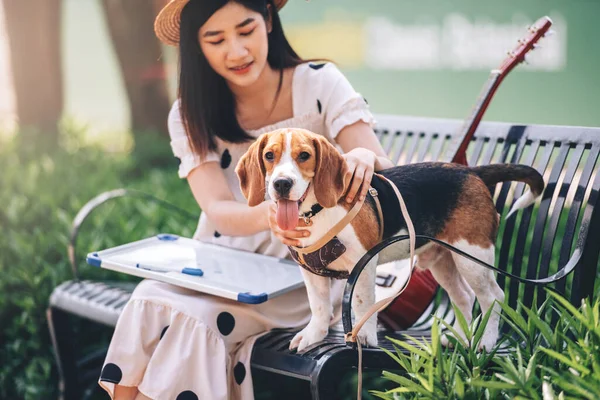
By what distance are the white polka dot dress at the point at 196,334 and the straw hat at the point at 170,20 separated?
2.37 feet

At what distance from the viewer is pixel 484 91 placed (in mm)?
3312

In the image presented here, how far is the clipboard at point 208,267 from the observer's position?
9.52ft

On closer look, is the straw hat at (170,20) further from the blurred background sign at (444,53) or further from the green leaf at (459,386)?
the blurred background sign at (444,53)

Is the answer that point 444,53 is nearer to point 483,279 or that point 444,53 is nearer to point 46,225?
point 46,225

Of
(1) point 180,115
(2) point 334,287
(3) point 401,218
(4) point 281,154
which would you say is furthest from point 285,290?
(1) point 180,115

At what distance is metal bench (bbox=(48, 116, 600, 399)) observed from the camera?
2752 millimetres

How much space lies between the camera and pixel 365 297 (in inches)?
102

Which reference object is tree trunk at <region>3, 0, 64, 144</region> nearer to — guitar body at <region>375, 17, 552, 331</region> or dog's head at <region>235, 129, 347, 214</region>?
guitar body at <region>375, 17, 552, 331</region>

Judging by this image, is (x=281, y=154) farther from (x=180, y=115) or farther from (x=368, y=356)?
(x=180, y=115)

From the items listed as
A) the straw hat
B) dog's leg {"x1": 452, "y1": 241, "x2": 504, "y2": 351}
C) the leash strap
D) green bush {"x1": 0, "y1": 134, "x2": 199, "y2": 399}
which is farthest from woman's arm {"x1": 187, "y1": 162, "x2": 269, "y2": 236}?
green bush {"x1": 0, "y1": 134, "x2": 199, "y2": 399}

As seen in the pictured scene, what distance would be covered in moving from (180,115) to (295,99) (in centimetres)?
52

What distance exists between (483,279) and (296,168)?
87 cm

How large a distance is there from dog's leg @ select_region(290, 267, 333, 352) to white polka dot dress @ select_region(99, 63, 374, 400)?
261 millimetres

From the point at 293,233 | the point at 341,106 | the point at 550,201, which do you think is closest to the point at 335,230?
the point at 293,233
